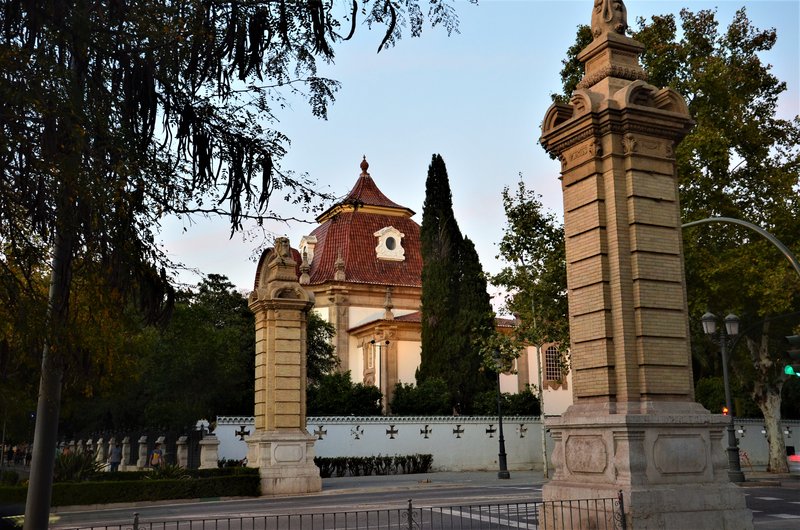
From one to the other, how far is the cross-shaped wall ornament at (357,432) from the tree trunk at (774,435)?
1542 centimetres

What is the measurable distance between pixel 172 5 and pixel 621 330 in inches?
276

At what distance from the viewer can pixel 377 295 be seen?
52969 millimetres

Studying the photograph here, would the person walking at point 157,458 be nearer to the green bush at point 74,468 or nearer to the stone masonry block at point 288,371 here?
the green bush at point 74,468

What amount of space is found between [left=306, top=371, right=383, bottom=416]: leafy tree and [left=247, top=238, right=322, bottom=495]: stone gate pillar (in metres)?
11.4

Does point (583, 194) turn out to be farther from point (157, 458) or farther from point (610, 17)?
point (157, 458)

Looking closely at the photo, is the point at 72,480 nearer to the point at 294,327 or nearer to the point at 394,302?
the point at 294,327

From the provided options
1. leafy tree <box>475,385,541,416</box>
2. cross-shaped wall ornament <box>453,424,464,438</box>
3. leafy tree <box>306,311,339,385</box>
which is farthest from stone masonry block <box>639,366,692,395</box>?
leafy tree <box>306,311,339,385</box>

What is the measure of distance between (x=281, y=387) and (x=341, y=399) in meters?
13.0

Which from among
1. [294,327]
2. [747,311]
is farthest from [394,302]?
[294,327]

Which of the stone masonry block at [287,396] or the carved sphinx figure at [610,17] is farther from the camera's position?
the stone masonry block at [287,396]

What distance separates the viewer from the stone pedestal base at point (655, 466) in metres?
9.88

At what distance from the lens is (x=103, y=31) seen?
680cm

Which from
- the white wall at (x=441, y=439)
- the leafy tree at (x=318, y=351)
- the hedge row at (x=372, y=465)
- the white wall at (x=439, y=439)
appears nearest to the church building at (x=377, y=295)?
the leafy tree at (x=318, y=351)

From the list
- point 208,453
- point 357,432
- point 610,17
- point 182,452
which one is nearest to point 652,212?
point 610,17
